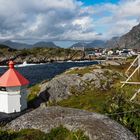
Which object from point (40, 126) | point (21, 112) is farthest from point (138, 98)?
point (40, 126)

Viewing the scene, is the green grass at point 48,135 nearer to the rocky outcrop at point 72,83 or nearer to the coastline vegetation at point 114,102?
the coastline vegetation at point 114,102

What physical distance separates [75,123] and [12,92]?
204 inches

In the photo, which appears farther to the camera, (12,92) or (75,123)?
(12,92)

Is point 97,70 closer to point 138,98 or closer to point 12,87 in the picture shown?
point 138,98

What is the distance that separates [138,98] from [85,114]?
865cm

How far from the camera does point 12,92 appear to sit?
67.1 ft

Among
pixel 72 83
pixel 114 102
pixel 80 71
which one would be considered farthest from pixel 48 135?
pixel 80 71

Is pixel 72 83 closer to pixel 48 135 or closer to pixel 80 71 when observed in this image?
pixel 80 71

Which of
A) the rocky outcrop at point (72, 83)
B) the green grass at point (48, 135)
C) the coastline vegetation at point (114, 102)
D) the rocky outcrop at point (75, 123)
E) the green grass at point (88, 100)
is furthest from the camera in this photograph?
the rocky outcrop at point (72, 83)

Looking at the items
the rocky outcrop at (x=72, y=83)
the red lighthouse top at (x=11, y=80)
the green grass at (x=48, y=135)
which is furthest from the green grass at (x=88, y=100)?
the green grass at (x=48, y=135)

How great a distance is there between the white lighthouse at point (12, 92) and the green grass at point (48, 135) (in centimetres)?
393

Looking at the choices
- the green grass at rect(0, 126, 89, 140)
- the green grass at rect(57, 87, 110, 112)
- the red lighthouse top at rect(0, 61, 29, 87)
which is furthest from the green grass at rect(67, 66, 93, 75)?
the green grass at rect(0, 126, 89, 140)

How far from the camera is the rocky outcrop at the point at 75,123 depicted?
16.0 m

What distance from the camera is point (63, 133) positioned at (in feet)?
53.0
